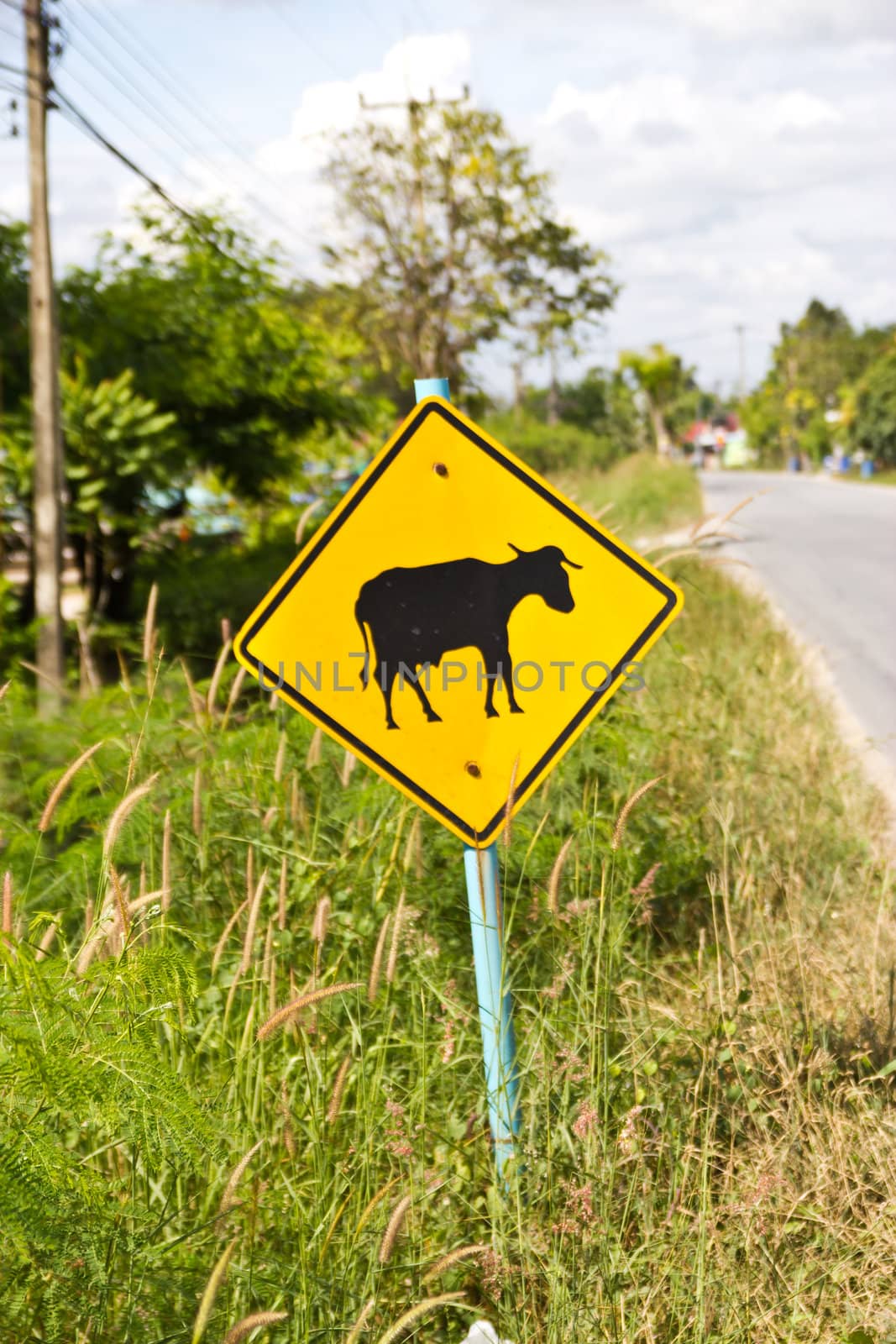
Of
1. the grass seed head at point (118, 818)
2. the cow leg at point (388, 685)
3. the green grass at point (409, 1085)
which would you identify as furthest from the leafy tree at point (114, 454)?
the grass seed head at point (118, 818)

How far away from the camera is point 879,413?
45.0 metres

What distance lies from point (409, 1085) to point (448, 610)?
108cm

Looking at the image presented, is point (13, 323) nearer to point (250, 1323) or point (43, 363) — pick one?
point (43, 363)

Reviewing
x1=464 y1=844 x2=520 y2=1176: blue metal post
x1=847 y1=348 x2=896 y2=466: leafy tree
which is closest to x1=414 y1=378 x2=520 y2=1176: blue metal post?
x1=464 y1=844 x2=520 y2=1176: blue metal post

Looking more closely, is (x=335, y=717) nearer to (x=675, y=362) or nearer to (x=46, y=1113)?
(x=46, y=1113)

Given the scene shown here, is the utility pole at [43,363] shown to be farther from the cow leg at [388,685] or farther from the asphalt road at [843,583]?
the cow leg at [388,685]

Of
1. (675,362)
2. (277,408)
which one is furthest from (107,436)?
(675,362)

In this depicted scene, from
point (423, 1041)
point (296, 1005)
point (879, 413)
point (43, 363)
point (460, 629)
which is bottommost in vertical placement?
point (423, 1041)

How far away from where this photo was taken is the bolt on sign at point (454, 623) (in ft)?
7.66

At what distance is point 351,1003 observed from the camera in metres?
2.68

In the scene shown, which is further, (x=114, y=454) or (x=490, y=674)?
(x=114, y=454)

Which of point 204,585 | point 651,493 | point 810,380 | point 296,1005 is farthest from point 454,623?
point 810,380

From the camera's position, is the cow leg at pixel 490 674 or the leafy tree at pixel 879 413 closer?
the cow leg at pixel 490 674

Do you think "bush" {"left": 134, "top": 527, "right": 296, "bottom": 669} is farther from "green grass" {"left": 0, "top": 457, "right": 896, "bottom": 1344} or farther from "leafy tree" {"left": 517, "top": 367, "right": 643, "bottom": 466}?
"leafy tree" {"left": 517, "top": 367, "right": 643, "bottom": 466}
